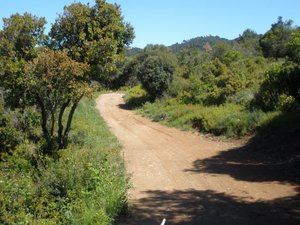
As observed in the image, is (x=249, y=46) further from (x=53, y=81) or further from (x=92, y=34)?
(x=53, y=81)

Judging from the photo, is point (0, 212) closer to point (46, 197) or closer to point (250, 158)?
point (46, 197)

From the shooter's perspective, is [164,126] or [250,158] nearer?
[250,158]

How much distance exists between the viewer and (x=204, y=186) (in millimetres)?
12062

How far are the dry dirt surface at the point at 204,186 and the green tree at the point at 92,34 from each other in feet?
12.0

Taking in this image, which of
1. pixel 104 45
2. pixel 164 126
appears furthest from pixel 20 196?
pixel 164 126

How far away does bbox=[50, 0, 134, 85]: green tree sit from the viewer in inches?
673

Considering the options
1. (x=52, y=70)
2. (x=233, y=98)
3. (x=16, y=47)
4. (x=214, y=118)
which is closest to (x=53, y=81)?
(x=52, y=70)

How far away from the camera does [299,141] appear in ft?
50.4

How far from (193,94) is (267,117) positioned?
1040 cm

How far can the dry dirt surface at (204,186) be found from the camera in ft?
31.0

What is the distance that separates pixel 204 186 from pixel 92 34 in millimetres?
7889

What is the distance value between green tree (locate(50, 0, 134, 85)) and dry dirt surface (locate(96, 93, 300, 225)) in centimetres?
365

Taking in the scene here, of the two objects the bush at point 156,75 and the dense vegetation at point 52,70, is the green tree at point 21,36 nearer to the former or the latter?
the dense vegetation at point 52,70

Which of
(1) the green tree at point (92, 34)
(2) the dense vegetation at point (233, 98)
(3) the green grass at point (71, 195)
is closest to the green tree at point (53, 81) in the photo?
(1) the green tree at point (92, 34)
